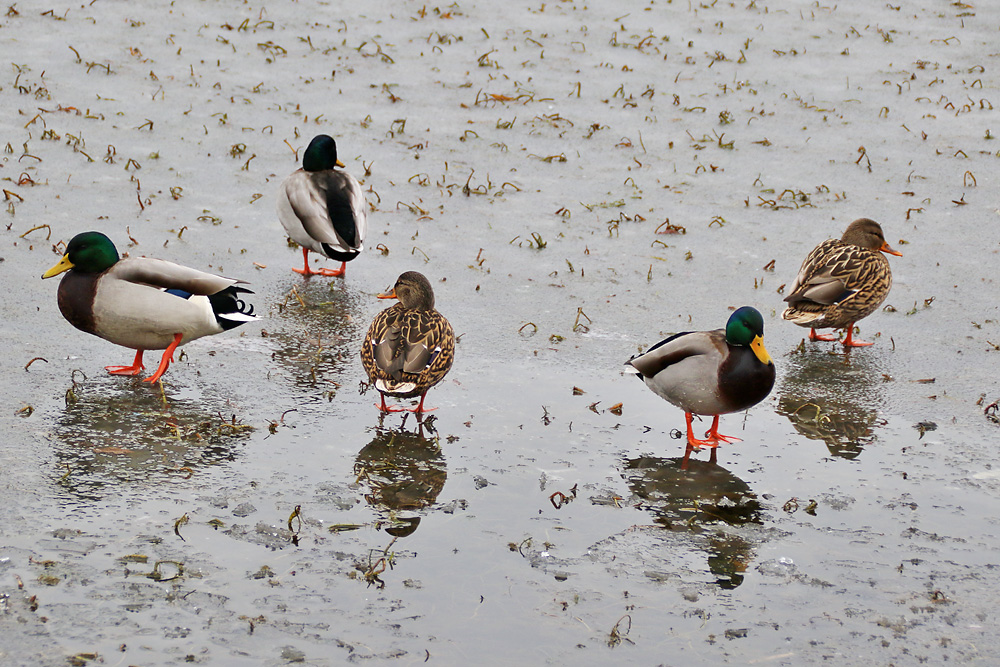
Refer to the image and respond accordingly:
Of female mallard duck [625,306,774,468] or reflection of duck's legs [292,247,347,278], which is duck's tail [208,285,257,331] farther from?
female mallard duck [625,306,774,468]

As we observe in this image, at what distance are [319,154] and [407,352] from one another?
11.2ft

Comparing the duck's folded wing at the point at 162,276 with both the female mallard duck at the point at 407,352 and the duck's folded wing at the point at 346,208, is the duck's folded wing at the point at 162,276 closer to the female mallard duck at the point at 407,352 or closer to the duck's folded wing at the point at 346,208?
the female mallard duck at the point at 407,352

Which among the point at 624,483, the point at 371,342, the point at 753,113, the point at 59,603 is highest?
the point at 753,113

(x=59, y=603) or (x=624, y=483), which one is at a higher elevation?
(x=624, y=483)

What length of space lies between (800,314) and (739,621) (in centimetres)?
329

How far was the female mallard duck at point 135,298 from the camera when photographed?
20.0ft

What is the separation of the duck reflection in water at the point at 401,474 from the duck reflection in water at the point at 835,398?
2.16 m

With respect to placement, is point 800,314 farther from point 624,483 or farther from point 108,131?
point 108,131

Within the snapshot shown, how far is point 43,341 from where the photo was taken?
670 centimetres

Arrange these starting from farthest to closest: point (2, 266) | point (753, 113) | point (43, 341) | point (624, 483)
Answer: point (753, 113) → point (2, 266) → point (43, 341) → point (624, 483)

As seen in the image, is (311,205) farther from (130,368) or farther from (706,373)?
(706,373)

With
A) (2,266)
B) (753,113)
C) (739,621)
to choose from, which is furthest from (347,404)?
(753,113)

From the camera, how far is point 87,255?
6.15m

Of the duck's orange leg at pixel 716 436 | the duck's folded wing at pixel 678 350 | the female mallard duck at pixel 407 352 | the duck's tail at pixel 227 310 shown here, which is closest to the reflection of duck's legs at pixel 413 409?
the female mallard duck at pixel 407 352
